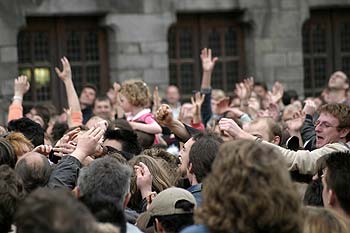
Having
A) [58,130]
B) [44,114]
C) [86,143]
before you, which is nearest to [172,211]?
[86,143]

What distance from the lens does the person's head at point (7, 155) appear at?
7.21 m

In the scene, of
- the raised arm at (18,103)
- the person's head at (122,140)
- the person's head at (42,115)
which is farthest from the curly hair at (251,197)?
the person's head at (42,115)

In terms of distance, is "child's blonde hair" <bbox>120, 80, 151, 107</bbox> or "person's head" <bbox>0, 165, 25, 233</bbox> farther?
"child's blonde hair" <bbox>120, 80, 151, 107</bbox>

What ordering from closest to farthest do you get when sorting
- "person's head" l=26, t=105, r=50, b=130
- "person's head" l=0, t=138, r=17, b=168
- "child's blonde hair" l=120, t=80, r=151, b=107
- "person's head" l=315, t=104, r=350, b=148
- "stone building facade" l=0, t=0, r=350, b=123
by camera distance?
1. "person's head" l=0, t=138, r=17, b=168
2. "person's head" l=315, t=104, r=350, b=148
3. "child's blonde hair" l=120, t=80, r=151, b=107
4. "person's head" l=26, t=105, r=50, b=130
5. "stone building facade" l=0, t=0, r=350, b=123

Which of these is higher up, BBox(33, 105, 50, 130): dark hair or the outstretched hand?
the outstretched hand

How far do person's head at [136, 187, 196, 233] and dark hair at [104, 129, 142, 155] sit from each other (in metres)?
2.96

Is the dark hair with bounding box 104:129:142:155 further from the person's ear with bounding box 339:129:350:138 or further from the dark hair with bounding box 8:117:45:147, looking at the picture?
the person's ear with bounding box 339:129:350:138

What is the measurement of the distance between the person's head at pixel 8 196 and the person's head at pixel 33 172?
0.84m

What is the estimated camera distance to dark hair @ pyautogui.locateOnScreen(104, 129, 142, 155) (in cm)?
907

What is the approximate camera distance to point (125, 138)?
909 cm

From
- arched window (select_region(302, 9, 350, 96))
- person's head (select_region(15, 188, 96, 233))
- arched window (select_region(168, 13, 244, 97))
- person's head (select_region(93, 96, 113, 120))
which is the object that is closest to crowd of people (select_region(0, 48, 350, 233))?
person's head (select_region(15, 188, 96, 233))

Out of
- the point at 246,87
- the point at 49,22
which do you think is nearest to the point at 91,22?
the point at 49,22

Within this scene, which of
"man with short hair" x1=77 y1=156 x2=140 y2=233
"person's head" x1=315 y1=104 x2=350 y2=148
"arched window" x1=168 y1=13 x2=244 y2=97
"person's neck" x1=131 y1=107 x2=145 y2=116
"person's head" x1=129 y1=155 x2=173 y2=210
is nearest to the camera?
"man with short hair" x1=77 y1=156 x2=140 y2=233

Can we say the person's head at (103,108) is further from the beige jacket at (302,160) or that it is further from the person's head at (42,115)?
the beige jacket at (302,160)
